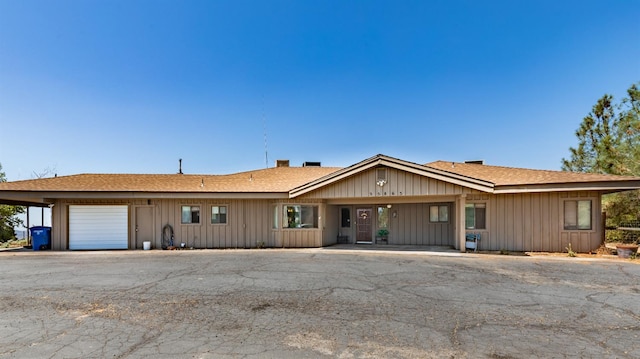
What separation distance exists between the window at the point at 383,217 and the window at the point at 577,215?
7164 millimetres

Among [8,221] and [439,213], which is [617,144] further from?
[8,221]

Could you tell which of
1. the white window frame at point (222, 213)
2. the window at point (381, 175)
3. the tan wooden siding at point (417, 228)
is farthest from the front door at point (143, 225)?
the tan wooden siding at point (417, 228)

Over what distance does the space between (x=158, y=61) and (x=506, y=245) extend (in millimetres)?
19367

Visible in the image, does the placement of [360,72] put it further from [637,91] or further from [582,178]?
[637,91]

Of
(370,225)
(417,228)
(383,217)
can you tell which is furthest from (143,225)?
(417,228)

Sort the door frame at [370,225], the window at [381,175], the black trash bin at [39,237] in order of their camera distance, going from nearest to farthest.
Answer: the window at [381,175] < the black trash bin at [39,237] < the door frame at [370,225]

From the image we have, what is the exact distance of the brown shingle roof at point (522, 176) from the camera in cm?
1230

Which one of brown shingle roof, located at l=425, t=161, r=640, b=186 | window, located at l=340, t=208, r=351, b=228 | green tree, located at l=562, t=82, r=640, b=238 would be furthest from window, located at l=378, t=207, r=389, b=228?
green tree, located at l=562, t=82, r=640, b=238

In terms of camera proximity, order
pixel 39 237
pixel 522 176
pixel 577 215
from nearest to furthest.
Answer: pixel 577 215, pixel 522 176, pixel 39 237

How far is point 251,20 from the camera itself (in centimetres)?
1722

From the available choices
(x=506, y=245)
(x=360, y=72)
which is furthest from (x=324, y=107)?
(x=506, y=245)

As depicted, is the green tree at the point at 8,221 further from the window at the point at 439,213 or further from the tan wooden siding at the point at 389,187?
the window at the point at 439,213

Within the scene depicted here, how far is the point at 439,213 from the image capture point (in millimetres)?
15797

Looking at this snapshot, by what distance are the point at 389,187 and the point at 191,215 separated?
365 inches
